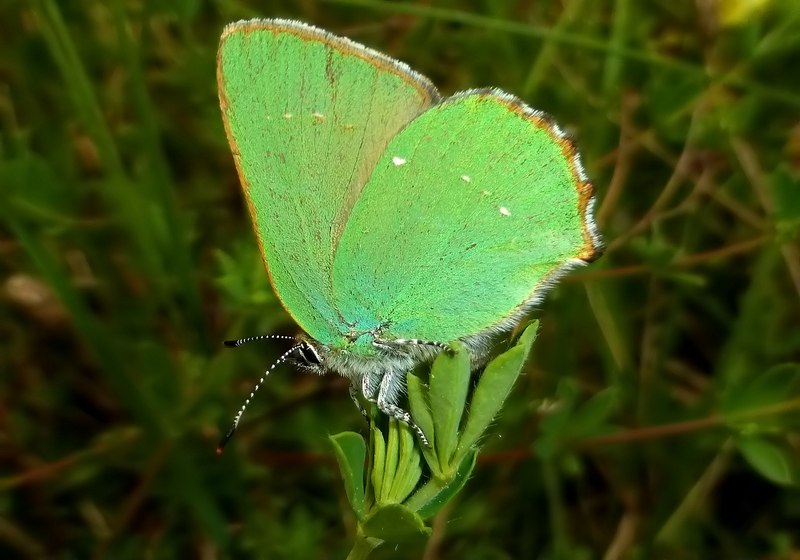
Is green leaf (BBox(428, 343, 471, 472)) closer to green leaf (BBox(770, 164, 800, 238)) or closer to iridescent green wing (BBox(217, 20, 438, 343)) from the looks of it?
iridescent green wing (BBox(217, 20, 438, 343))

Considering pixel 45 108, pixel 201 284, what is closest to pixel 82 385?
pixel 201 284

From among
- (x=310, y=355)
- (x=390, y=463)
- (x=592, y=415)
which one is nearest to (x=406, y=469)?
(x=390, y=463)

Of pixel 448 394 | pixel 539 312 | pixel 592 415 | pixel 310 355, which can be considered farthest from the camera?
pixel 539 312

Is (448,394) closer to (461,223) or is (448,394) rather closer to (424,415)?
(424,415)

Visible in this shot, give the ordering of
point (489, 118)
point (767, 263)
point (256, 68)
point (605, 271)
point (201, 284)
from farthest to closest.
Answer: point (201, 284), point (767, 263), point (605, 271), point (489, 118), point (256, 68)

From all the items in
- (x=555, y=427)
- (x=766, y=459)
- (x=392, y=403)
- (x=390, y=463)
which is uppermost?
(x=390, y=463)

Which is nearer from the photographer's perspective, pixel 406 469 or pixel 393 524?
pixel 393 524

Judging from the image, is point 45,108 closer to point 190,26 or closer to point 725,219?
point 190,26

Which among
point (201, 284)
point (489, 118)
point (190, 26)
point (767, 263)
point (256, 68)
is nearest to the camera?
point (256, 68)
